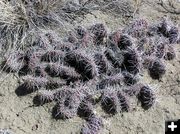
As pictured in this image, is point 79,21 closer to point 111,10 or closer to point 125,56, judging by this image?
point 111,10

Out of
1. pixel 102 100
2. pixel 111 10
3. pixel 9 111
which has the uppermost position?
pixel 111 10

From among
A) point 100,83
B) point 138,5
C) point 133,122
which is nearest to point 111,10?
point 138,5

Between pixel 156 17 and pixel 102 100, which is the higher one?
pixel 156 17

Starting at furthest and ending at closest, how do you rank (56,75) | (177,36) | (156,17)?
1. (156,17)
2. (177,36)
3. (56,75)
